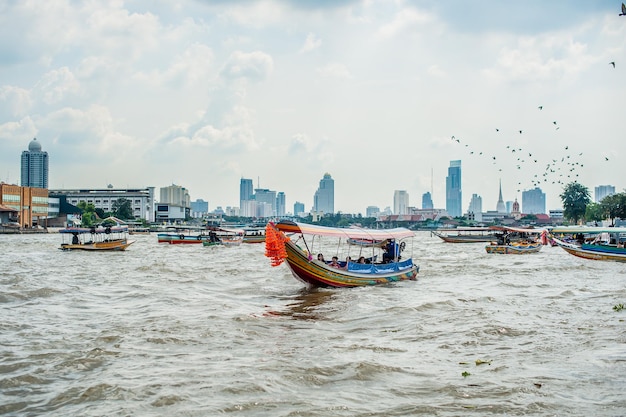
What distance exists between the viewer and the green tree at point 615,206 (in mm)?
69312

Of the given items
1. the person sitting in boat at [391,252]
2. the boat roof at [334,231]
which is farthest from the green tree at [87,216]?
the boat roof at [334,231]

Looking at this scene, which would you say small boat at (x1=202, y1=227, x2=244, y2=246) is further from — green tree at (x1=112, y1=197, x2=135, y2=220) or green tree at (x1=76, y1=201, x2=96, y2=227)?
green tree at (x1=112, y1=197, x2=135, y2=220)

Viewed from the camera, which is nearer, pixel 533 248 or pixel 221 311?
pixel 221 311

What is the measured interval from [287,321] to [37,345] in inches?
203

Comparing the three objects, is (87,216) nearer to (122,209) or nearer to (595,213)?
(122,209)

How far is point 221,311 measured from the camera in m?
15.1

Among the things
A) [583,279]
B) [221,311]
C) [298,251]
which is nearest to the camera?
[221,311]

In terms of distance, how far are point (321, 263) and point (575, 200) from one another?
8043cm

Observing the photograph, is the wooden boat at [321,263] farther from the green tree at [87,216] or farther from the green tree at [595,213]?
the green tree at [87,216]

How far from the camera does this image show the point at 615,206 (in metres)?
70.2

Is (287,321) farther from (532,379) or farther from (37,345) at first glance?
(532,379)

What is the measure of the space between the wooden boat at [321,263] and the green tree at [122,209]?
332 ft

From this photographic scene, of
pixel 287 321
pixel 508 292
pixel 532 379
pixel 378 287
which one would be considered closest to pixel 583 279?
pixel 508 292

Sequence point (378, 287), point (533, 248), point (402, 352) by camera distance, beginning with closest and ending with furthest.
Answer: point (402, 352) < point (378, 287) < point (533, 248)
